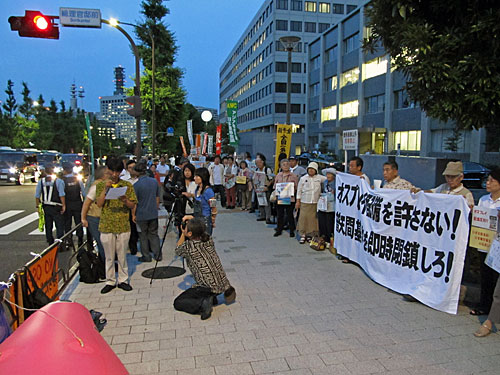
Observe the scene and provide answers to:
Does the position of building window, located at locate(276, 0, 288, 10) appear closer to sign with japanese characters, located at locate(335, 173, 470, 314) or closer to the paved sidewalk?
sign with japanese characters, located at locate(335, 173, 470, 314)

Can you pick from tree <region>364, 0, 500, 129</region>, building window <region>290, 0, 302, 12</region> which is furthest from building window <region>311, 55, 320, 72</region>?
tree <region>364, 0, 500, 129</region>

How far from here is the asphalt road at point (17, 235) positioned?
7.91 meters

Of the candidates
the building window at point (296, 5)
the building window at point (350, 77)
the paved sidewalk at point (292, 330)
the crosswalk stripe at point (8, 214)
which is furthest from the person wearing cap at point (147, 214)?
the building window at point (296, 5)

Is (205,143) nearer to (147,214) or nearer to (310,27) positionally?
(147,214)

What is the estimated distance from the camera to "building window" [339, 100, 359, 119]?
42844 millimetres

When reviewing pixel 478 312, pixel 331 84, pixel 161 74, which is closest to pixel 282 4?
pixel 331 84

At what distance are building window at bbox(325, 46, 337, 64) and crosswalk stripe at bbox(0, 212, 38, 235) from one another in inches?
1668

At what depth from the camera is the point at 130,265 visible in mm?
7434

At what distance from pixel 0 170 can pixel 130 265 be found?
71.8 ft

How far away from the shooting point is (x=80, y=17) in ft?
38.6

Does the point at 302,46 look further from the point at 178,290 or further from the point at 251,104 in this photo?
the point at 178,290

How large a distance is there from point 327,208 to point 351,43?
40620 mm

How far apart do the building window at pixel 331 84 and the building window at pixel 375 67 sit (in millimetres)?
7907

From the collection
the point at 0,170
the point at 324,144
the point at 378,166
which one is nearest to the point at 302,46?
the point at 324,144
